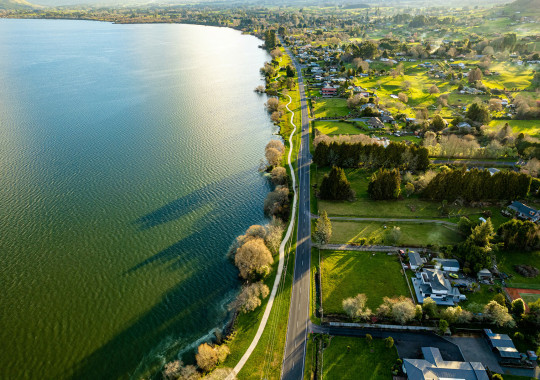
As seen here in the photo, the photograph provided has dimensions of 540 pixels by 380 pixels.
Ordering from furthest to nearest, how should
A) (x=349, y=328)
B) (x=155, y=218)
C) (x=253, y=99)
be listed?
(x=253, y=99) → (x=155, y=218) → (x=349, y=328)

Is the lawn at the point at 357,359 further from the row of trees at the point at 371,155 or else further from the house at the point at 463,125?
the house at the point at 463,125

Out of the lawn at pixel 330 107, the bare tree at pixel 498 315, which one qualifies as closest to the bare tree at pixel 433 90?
the lawn at pixel 330 107

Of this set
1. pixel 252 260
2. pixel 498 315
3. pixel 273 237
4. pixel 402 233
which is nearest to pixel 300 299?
pixel 252 260

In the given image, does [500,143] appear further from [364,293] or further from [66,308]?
[66,308]

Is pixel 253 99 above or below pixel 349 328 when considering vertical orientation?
above

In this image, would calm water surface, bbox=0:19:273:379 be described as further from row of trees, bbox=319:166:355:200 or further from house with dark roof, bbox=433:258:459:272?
house with dark roof, bbox=433:258:459:272

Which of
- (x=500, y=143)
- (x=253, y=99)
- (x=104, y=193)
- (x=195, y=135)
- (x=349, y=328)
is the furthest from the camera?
(x=253, y=99)

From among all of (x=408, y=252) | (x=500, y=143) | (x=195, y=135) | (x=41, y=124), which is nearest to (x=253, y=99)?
(x=195, y=135)

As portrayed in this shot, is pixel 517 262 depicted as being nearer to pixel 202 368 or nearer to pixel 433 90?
pixel 202 368
